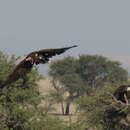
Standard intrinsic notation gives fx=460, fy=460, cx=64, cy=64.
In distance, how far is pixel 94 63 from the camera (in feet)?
245

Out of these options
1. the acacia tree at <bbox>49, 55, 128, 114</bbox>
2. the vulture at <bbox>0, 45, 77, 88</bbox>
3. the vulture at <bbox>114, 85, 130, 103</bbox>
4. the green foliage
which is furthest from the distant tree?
the vulture at <bbox>0, 45, 77, 88</bbox>

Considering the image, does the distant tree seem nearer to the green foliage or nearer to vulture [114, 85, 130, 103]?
the green foliage

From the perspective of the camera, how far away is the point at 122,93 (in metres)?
15.0

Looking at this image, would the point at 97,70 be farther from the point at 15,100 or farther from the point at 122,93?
the point at 122,93

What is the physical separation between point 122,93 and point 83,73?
197ft

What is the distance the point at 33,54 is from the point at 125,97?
8.20m

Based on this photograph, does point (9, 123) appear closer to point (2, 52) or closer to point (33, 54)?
point (2, 52)

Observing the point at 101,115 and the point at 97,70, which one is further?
the point at 97,70

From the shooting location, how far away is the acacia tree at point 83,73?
7144cm

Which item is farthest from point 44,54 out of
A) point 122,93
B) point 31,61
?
point 122,93

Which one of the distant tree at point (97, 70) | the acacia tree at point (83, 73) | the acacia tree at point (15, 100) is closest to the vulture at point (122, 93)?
the acacia tree at point (15, 100)

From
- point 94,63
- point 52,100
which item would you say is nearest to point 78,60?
point 94,63

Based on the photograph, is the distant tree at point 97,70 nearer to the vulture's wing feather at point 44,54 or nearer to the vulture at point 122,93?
the vulture at point 122,93

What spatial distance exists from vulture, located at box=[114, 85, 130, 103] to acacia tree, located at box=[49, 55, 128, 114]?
5412 cm
